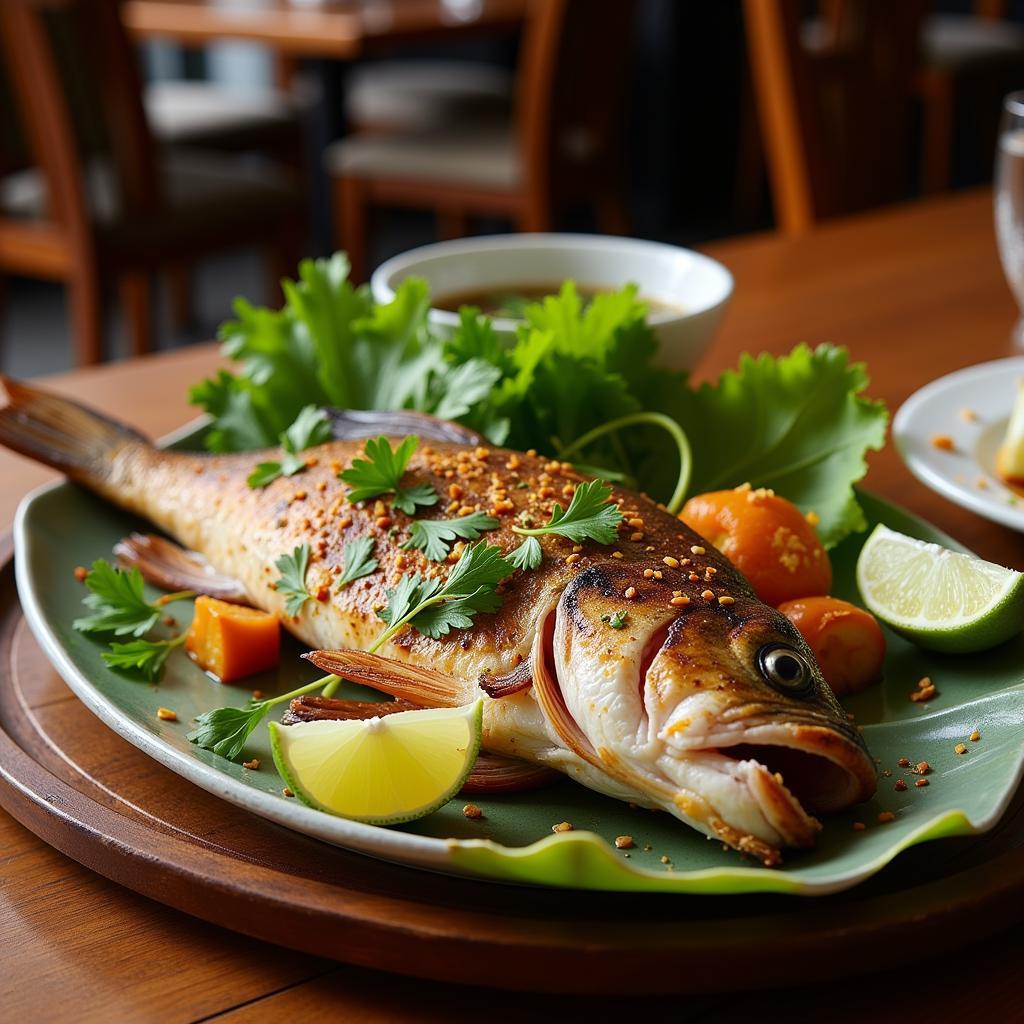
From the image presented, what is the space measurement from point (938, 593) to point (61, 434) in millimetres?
952

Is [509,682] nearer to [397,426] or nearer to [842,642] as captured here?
[842,642]

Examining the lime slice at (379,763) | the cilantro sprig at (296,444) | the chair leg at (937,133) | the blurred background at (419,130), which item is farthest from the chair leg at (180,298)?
the lime slice at (379,763)

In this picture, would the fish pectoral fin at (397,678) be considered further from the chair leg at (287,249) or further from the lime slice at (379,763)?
the chair leg at (287,249)

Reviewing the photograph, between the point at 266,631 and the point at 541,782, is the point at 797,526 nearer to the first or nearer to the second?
the point at 541,782

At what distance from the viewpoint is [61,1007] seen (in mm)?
773

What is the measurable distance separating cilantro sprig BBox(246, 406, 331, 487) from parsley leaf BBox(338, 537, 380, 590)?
6.9 inches

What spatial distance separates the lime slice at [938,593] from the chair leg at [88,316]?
3251 millimetres

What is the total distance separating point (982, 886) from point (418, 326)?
0.89 m

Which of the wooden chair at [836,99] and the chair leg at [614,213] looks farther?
the chair leg at [614,213]

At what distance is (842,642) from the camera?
1075 mm

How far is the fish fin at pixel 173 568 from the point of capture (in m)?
1.25

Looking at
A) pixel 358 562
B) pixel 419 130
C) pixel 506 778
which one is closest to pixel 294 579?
pixel 358 562

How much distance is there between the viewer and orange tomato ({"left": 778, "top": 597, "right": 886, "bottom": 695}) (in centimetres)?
107

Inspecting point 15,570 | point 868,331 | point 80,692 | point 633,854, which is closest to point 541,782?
point 633,854
